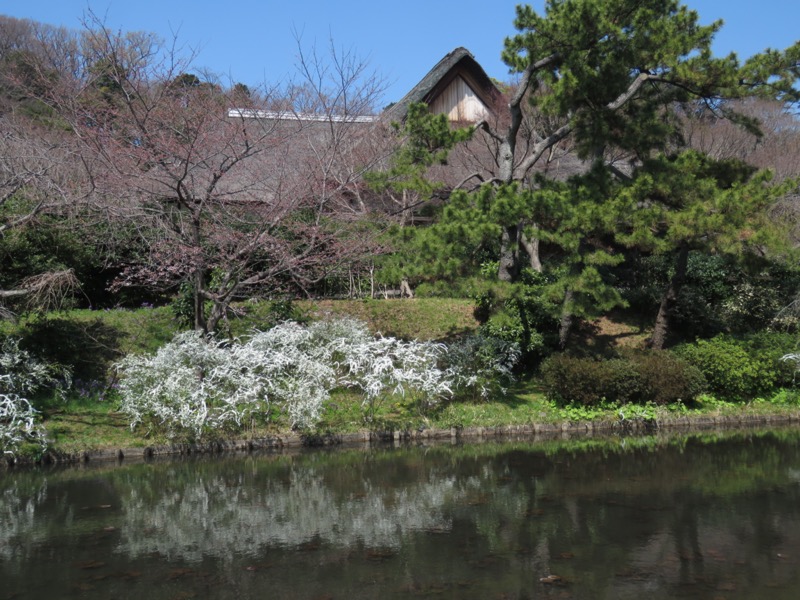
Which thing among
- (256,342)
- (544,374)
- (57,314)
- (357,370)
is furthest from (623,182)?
(57,314)

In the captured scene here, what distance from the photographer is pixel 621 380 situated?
42.0ft

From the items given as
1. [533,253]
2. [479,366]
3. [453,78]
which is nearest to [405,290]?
[533,253]

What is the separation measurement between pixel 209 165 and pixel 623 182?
7.09 m

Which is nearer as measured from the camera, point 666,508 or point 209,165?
point 666,508

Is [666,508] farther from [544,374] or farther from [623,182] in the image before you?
[623,182]

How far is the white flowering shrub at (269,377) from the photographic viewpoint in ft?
36.3

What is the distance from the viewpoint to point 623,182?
13359 mm

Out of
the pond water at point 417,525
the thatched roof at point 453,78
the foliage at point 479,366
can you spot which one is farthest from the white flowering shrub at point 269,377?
the thatched roof at point 453,78

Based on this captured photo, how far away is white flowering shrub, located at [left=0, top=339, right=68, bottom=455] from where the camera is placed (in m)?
10.0

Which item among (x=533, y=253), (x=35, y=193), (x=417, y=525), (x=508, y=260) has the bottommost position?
(x=417, y=525)

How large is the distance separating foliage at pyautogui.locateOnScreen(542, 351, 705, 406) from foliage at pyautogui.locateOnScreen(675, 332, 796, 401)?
1.70 feet

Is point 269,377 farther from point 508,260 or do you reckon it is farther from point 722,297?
point 722,297

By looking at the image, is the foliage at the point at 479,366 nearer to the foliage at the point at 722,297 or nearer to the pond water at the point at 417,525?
the pond water at the point at 417,525

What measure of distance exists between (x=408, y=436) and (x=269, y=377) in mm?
2364
